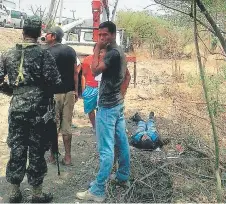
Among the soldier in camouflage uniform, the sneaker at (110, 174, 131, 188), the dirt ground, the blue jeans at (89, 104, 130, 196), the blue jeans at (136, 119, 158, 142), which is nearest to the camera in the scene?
the soldier in camouflage uniform

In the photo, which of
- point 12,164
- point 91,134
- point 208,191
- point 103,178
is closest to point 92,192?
point 103,178

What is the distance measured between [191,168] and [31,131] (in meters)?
1.96

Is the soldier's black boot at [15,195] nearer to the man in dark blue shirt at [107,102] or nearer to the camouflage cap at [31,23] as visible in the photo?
the man in dark blue shirt at [107,102]

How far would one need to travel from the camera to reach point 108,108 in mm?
3889

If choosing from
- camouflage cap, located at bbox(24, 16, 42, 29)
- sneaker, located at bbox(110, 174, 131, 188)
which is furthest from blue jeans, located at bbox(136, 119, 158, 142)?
camouflage cap, located at bbox(24, 16, 42, 29)

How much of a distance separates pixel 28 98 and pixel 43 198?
105 cm

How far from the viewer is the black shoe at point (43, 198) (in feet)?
12.9

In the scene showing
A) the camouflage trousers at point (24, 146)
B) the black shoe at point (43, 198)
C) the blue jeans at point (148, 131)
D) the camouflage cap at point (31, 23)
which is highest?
the camouflage cap at point (31, 23)

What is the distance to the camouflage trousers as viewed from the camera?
12.5 ft

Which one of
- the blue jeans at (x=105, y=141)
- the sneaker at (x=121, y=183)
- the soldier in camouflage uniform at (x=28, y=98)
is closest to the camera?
the soldier in camouflage uniform at (x=28, y=98)

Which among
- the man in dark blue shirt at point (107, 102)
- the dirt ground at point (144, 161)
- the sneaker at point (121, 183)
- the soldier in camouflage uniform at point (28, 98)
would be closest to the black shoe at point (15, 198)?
the soldier in camouflage uniform at point (28, 98)

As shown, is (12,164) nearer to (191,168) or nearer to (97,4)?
(191,168)

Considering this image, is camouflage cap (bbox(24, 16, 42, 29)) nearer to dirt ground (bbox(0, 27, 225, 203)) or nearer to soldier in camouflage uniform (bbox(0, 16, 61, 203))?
soldier in camouflage uniform (bbox(0, 16, 61, 203))

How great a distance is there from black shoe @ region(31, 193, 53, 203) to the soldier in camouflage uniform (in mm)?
89
